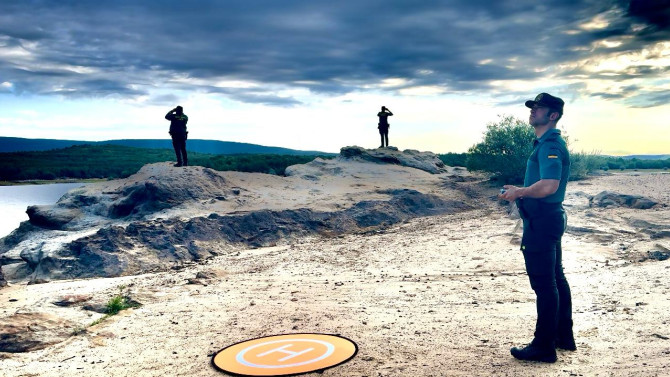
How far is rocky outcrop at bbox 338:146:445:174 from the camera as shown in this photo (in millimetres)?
23891

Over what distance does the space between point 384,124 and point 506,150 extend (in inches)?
273

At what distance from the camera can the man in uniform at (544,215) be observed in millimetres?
4547

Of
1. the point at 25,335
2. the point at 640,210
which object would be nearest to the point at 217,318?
the point at 25,335

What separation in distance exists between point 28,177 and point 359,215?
47757 mm

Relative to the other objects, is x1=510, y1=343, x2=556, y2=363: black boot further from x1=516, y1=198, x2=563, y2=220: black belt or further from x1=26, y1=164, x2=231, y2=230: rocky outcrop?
x1=26, y1=164, x2=231, y2=230: rocky outcrop

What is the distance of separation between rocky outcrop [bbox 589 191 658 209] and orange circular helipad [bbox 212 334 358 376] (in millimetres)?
10261

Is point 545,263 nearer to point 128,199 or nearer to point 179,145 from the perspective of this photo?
point 128,199

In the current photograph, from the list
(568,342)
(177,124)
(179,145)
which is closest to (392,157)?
(179,145)

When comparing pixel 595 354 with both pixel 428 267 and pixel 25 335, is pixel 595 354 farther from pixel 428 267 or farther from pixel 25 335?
pixel 25 335

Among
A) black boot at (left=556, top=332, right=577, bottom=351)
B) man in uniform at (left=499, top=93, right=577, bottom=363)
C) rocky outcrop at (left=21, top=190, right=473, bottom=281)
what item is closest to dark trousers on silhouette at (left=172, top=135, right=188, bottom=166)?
rocky outcrop at (left=21, top=190, right=473, bottom=281)

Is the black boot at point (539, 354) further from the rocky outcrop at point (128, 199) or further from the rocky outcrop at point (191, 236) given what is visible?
the rocky outcrop at point (128, 199)

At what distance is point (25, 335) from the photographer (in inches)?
230

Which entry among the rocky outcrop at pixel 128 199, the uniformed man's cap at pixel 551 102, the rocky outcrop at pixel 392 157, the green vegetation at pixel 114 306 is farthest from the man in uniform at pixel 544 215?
the rocky outcrop at pixel 392 157

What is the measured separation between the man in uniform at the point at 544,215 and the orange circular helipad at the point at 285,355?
156cm
